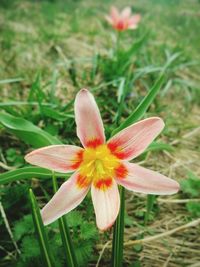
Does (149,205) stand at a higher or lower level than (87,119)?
lower

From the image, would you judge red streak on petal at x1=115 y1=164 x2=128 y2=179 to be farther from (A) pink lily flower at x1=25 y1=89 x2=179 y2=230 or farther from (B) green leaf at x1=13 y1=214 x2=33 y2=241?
(B) green leaf at x1=13 y1=214 x2=33 y2=241

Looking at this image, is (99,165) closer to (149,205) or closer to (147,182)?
(147,182)

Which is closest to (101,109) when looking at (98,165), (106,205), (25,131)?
(25,131)

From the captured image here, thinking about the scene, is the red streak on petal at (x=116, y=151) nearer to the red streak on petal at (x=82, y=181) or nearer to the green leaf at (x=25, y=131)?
the red streak on petal at (x=82, y=181)

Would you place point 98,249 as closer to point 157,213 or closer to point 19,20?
point 157,213

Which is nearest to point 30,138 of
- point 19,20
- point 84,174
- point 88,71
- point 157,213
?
point 84,174

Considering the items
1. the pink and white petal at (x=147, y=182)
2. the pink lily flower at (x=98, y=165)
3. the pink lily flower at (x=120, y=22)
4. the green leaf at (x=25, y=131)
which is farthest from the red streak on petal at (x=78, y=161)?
the pink lily flower at (x=120, y=22)

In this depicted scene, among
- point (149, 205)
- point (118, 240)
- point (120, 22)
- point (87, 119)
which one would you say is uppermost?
point (87, 119)
